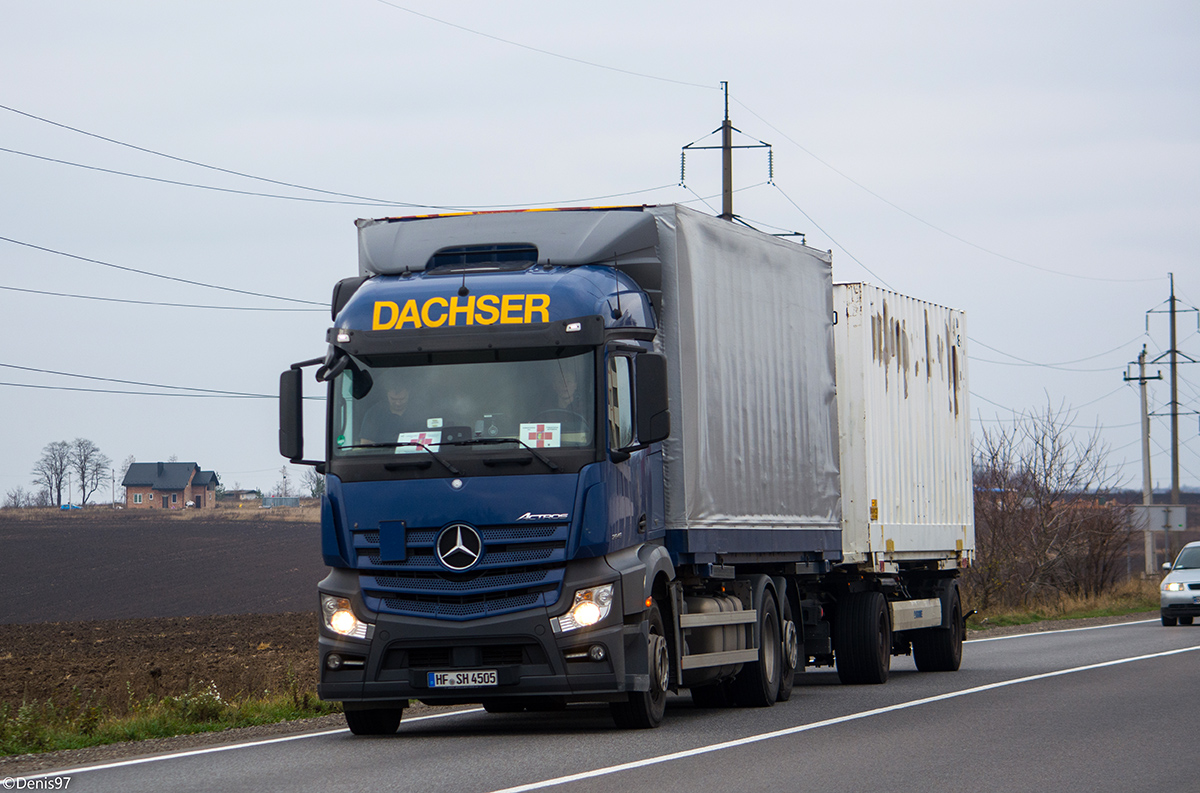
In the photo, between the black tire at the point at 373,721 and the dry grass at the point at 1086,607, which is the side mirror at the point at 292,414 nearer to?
the black tire at the point at 373,721

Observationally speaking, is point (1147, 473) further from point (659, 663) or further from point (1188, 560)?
point (659, 663)

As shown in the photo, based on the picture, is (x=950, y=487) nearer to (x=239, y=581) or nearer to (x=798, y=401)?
(x=798, y=401)

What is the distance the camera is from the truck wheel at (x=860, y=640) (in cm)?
1773

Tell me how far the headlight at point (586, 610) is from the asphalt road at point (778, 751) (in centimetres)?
85

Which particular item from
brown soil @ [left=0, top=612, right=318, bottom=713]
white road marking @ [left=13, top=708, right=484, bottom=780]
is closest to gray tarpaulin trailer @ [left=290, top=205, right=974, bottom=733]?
white road marking @ [left=13, top=708, right=484, bottom=780]

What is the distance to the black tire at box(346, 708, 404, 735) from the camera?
12461 millimetres

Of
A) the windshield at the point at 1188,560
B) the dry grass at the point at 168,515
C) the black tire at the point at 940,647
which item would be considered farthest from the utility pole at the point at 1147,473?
the dry grass at the point at 168,515

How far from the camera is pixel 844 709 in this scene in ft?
46.4

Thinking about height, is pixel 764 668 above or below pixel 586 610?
below

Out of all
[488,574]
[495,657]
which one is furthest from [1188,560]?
[488,574]

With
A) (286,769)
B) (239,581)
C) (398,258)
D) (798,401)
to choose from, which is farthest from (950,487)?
(239,581)

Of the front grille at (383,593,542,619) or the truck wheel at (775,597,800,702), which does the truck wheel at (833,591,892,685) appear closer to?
the truck wheel at (775,597,800,702)

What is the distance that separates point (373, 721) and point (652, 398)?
3.46 m

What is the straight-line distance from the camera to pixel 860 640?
58.2 feet
